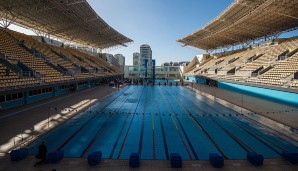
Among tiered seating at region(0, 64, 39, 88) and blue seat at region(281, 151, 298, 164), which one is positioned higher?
tiered seating at region(0, 64, 39, 88)

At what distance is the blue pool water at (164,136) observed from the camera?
9264 mm

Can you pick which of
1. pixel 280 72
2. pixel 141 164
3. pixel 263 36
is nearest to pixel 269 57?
pixel 280 72

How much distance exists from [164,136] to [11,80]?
1341cm

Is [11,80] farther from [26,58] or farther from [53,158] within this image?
[53,158]

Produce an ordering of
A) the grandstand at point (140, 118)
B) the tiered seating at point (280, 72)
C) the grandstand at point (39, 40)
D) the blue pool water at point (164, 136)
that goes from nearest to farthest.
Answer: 1. the grandstand at point (140, 118)
2. the blue pool water at point (164, 136)
3. the grandstand at point (39, 40)
4. the tiered seating at point (280, 72)

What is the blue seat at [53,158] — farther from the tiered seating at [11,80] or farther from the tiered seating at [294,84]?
the tiered seating at [294,84]

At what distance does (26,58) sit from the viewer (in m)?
22.6

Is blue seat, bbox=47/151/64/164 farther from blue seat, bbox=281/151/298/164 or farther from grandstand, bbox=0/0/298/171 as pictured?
blue seat, bbox=281/151/298/164

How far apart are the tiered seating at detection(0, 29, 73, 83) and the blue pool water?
29.5 feet

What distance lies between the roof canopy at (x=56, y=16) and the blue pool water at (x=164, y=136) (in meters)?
16.8

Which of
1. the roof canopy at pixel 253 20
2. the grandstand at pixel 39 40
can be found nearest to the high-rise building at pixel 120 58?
the roof canopy at pixel 253 20

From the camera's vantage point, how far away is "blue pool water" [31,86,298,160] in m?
9.26

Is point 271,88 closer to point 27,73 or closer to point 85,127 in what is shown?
point 85,127

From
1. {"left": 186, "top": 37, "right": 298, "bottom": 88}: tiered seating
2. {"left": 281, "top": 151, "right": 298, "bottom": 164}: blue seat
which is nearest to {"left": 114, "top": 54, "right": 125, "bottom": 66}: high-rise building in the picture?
{"left": 186, "top": 37, "right": 298, "bottom": 88}: tiered seating
